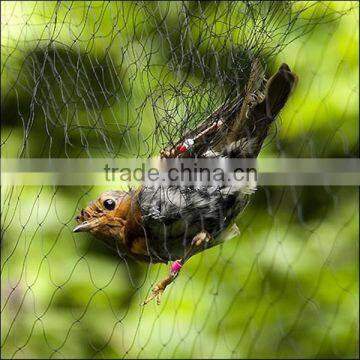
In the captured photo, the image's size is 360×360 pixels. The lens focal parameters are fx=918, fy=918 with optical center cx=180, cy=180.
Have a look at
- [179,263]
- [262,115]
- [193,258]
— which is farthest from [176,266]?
[193,258]

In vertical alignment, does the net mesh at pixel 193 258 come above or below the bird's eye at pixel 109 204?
above

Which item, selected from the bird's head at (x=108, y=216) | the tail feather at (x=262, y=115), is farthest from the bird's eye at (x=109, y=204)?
the tail feather at (x=262, y=115)

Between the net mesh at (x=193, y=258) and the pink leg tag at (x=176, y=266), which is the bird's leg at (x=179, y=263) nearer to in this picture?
the pink leg tag at (x=176, y=266)

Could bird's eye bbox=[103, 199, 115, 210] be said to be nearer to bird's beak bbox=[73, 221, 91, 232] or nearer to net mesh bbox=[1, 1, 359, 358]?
bird's beak bbox=[73, 221, 91, 232]

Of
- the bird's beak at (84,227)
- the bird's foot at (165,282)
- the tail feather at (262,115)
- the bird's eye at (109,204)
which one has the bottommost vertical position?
the bird's foot at (165,282)

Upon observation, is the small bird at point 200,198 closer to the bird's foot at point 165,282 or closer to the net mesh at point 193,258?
the bird's foot at point 165,282

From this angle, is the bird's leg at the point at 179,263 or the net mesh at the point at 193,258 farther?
the net mesh at the point at 193,258

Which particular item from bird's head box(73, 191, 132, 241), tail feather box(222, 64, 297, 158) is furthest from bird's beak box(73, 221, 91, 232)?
tail feather box(222, 64, 297, 158)
